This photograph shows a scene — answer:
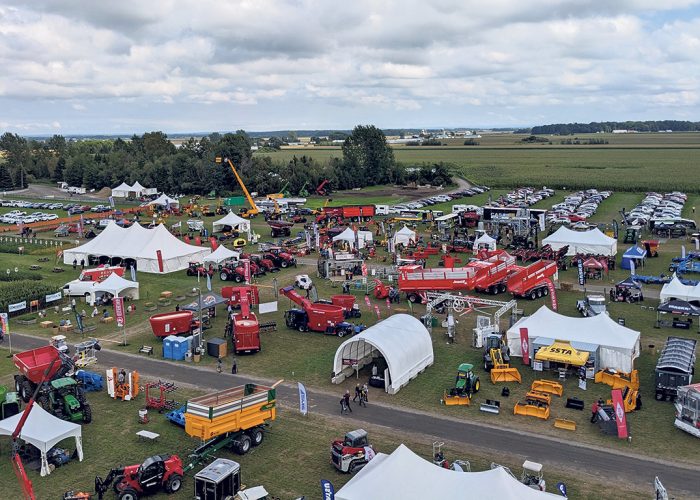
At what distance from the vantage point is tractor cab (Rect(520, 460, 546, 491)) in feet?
48.5

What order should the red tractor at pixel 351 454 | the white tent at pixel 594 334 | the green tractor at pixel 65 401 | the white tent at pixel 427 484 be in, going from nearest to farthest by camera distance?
the white tent at pixel 427 484
the red tractor at pixel 351 454
the green tractor at pixel 65 401
the white tent at pixel 594 334

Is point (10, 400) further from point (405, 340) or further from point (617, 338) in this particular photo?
point (617, 338)

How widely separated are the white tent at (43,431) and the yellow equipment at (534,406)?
13374mm

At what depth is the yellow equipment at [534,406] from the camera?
19.7 m

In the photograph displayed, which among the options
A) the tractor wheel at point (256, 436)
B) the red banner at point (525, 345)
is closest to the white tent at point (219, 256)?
the red banner at point (525, 345)

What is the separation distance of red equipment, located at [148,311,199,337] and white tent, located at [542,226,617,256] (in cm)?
2588

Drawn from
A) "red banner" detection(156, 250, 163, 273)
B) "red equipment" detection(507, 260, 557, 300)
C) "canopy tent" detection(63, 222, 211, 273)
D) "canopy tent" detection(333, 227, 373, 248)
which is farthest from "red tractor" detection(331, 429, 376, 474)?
"canopy tent" detection(333, 227, 373, 248)

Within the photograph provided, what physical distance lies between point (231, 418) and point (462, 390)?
26.7ft

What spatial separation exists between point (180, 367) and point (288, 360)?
430 centimetres

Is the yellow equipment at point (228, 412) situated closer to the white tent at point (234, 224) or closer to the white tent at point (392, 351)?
the white tent at point (392, 351)

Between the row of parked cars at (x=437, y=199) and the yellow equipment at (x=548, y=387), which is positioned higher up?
the row of parked cars at (x=437, y=199)

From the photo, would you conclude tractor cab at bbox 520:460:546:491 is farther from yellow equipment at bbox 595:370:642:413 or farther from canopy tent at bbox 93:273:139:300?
canopy tent at bbox 93:273:139:300

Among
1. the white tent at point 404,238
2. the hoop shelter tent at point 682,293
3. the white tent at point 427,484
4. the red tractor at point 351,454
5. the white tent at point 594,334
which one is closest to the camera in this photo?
the white tent at point 427,484

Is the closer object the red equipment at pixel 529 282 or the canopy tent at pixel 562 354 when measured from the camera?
the canopy tent at pixel 562 354
